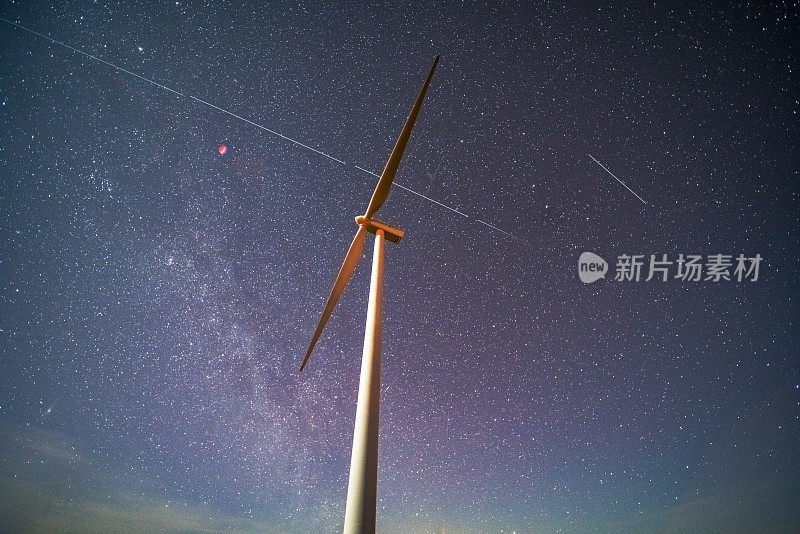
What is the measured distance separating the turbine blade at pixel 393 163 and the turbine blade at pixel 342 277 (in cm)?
96

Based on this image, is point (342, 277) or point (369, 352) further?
point (342, 277)

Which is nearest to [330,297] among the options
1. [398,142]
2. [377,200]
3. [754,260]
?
[377,200]

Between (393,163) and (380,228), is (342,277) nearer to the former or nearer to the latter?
(380,228)

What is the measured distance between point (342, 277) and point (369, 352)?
5.80 metres

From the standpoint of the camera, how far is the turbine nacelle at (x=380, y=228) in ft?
53.8

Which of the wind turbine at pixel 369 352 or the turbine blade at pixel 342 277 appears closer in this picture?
the wind turbine at pixel 369 352

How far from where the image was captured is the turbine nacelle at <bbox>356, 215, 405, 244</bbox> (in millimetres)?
16391

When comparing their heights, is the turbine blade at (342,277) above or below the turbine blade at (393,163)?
below

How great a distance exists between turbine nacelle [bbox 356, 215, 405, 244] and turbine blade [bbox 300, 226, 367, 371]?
0.68ft

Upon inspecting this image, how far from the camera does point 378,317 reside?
12.1 meters

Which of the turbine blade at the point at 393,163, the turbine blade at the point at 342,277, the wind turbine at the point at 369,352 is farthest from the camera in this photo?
the turbine blade at the point at 342,277

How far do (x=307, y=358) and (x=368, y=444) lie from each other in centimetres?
808

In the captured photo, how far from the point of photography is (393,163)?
1622cm

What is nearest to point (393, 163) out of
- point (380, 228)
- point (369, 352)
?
point (380, 228)
